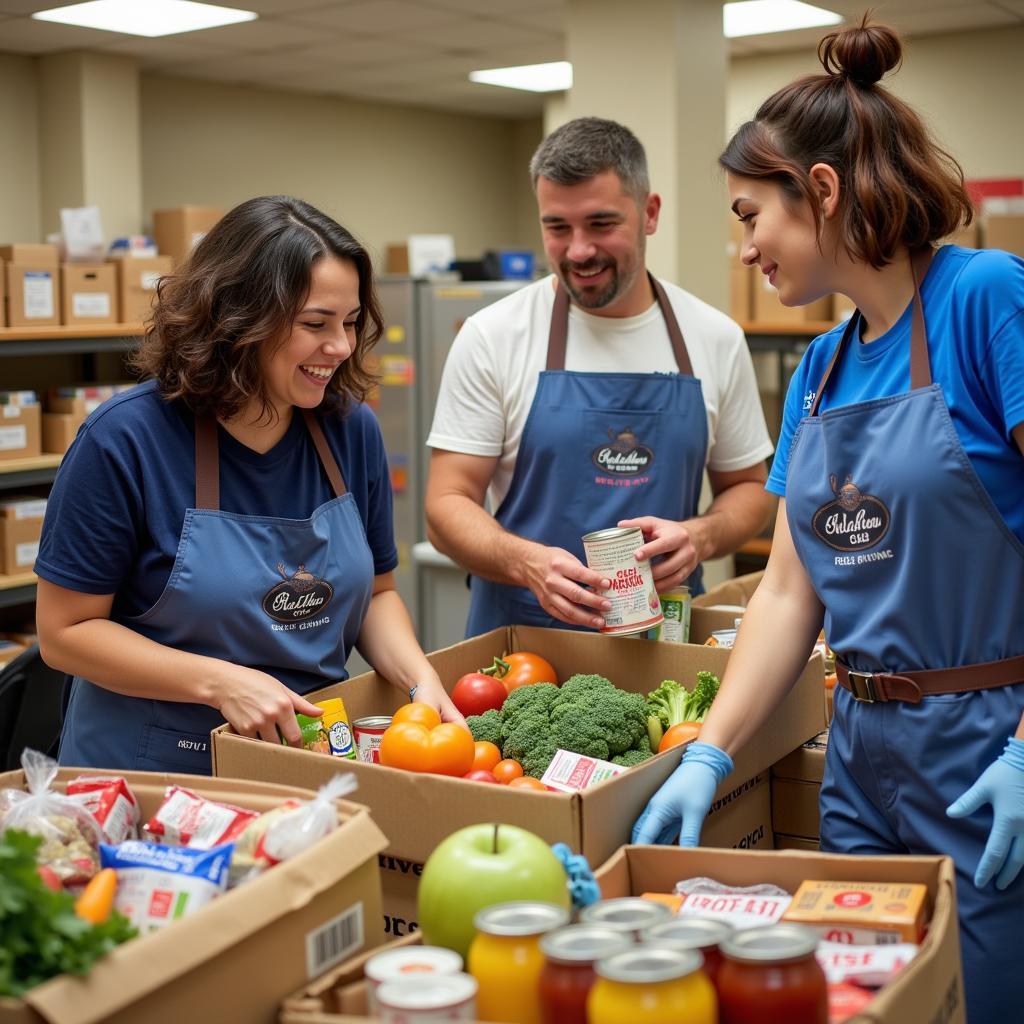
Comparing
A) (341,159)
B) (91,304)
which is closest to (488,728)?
(91,304)

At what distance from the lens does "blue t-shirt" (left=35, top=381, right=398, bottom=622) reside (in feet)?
5.80

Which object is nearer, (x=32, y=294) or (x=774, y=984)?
(x=774, y=984)

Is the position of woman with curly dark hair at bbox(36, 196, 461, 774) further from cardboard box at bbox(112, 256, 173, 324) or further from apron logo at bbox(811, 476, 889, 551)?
cardboard box at bbox(112, 256, 173, 324)

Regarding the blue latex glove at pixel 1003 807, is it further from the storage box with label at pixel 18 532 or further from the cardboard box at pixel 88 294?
the cardboard box at pixel 88 294

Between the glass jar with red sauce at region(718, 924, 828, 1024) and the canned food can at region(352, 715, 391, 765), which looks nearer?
the glass jar with red sauce at region(718, 924, 828, 1024)

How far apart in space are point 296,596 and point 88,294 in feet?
14.2

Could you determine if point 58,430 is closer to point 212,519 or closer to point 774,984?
point 212,519

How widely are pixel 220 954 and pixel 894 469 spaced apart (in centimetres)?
95

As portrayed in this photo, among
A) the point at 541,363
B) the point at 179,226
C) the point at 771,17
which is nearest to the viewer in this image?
the point at 541,363

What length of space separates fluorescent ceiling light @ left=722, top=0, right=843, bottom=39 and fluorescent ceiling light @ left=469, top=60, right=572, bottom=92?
53.1 inches

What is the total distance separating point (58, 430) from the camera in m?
5.55

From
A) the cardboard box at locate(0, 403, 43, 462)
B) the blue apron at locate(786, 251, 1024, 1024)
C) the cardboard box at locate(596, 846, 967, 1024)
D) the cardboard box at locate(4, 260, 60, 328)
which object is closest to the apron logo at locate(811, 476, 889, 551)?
the blue apron at locate(786, 251, 1024, 1024)

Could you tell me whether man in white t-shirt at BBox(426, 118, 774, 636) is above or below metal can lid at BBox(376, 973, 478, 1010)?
above

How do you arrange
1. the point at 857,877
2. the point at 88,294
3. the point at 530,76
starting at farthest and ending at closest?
the point at 530,76 < the point at 88,294 < the point at 857,877
